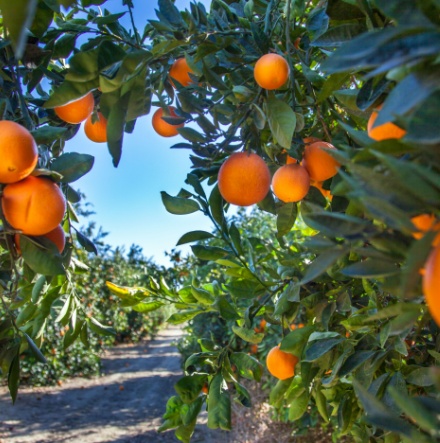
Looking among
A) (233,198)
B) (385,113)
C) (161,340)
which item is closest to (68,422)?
(233,198)

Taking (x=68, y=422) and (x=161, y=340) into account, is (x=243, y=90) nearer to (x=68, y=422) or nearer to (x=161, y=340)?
(x=68, y=422)

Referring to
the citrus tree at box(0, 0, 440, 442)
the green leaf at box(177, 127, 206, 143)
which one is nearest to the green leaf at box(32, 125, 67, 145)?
the citrus tree at box(0, 0, 440, 442)

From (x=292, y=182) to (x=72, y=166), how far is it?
444mm

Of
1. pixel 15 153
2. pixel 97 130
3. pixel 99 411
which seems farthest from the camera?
pixel 99 411

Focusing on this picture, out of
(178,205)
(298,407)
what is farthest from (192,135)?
(298,407)

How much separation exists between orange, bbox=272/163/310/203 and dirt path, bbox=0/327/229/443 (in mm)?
4098

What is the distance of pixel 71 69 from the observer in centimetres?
68

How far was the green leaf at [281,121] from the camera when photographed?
80cm

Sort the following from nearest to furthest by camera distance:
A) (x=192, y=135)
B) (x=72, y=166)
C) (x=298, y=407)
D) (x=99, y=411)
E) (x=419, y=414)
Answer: (x=419, y=414) < (x=72, y=166) < (x=192, y=135) < (x=298, y=407) < (x=99, y=411)

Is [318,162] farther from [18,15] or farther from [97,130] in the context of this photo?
[18,15]

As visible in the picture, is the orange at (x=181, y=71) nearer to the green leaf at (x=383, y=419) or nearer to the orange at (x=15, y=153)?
the orange at (x=15, y=153)

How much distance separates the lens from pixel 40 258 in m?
0.72

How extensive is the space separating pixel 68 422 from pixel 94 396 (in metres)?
1.44

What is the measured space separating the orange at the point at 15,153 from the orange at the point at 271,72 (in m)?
0.44
